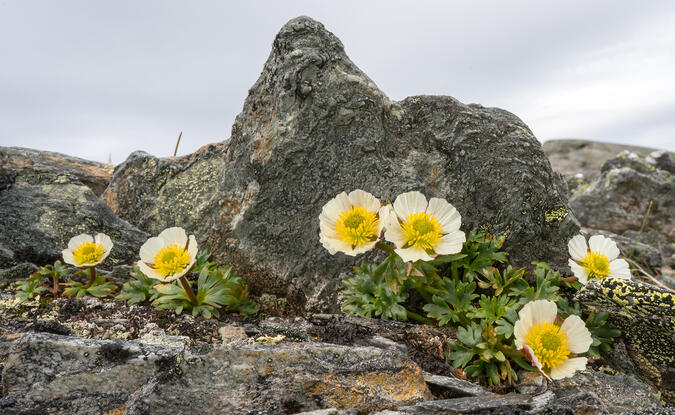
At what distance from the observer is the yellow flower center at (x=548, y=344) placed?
295 centimetres

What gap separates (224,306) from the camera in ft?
13.6

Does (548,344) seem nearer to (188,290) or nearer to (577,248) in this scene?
(577,248)

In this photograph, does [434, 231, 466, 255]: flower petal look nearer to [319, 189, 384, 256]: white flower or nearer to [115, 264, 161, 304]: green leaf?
[319, 189, 384, 256]: white flower

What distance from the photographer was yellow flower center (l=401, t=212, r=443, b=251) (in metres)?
3.34

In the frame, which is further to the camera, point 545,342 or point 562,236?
point 562,236

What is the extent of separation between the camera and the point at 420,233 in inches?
131

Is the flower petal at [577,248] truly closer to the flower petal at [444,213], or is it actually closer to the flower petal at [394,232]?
the flower petal at [444,213]

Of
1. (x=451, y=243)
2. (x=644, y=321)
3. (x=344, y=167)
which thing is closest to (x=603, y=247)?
(x=644, y=321)

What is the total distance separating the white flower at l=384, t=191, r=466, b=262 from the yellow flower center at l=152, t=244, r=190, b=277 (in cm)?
166

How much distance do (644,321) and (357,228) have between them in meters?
2.55

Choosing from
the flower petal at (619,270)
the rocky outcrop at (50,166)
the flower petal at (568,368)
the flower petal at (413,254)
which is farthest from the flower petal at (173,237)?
the flower petal at (619,270)

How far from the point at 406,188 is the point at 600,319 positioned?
1.98 metres

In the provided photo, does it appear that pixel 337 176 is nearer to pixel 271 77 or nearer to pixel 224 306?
pixel 271 77

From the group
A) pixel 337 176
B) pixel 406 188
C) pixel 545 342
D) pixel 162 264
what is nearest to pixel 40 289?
pixel 162 264
